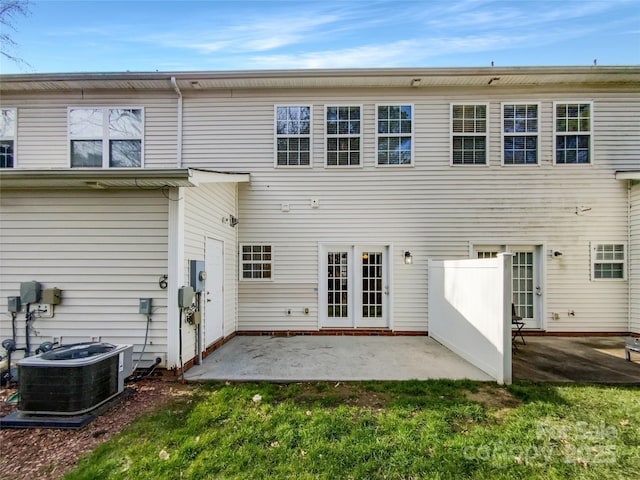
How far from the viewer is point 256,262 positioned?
6590 mm

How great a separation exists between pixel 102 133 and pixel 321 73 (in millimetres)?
5368

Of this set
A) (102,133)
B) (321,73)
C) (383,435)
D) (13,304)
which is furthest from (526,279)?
(102,133)

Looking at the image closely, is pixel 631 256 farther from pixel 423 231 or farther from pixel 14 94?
pixel 14 94

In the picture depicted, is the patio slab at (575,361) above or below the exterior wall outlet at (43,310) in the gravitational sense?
below

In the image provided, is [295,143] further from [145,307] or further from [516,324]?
[516,324]

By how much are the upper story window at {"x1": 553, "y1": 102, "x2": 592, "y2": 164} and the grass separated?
5.20 m

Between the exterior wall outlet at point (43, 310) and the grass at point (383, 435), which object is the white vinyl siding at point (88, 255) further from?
the grass at point (383, 435)

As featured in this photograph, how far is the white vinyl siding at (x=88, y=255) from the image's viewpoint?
424cm

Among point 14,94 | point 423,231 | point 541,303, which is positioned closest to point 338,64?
point 423,231

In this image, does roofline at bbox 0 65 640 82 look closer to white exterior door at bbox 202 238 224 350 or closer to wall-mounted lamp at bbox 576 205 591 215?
wall-mounted lamp at bbox 576 205 591 215

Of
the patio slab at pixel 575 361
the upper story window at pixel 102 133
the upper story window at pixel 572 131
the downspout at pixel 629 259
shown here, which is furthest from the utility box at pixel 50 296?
the downspout at pixel 629 259

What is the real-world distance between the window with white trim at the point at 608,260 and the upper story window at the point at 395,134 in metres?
4.75

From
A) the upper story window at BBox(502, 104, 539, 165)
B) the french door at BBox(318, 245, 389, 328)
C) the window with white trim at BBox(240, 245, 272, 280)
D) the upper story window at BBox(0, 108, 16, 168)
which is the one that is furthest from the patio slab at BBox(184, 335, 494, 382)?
the upper story window at BBox(0, 108, 16, 168)

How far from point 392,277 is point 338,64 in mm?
5098
